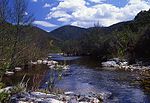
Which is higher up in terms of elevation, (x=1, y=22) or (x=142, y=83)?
(x=1, y=22)


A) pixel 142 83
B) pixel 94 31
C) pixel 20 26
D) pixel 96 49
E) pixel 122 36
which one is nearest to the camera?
pixel 142 83

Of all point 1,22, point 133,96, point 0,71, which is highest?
point 1,22

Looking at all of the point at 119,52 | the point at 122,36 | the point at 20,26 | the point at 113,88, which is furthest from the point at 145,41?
the point at 113,88

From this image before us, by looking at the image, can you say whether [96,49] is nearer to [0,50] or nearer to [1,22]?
[1,22]

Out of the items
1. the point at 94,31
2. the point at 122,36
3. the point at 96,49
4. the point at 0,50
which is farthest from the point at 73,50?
the point at 0,50

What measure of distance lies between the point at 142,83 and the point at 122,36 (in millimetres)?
47147

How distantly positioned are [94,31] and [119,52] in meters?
53.4

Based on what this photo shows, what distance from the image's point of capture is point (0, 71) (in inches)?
601

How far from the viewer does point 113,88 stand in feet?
87.9

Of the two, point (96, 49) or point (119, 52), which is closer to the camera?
point (119, 52)

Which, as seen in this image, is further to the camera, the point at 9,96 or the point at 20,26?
the point at 20,26

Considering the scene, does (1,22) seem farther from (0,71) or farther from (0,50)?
(0,71)

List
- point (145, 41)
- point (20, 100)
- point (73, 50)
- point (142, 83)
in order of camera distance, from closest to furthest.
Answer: point (20, 100), point (142, 83), point (145, 41), point (73, 50)

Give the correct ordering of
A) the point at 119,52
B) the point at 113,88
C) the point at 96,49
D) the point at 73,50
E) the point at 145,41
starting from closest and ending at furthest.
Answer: the point at 113,88 → the point at 145,41 → the point at 119,52 → the point at 96,49 → the point at 73,50
